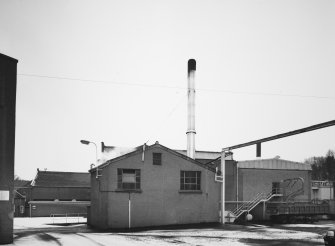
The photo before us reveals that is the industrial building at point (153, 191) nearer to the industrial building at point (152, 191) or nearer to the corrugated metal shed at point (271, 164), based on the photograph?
the industrial building at point (152, 191)

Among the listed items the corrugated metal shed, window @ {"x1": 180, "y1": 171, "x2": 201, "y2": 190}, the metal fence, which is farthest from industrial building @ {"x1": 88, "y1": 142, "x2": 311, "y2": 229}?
the corrugated metal shed

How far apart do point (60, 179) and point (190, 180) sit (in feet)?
126

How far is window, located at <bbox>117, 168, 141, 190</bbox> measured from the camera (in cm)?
2741

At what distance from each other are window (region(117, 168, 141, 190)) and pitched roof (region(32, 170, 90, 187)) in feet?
118

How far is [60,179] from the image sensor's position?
62.6 m

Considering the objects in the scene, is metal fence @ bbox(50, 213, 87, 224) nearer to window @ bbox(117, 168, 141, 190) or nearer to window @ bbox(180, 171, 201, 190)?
window @ bbox(117, 168, 141, 190)

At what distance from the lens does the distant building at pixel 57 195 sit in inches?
2227

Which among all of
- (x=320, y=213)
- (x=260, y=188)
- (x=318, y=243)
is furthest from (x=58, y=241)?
(x=260, y=188)

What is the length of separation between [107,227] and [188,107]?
17255mm

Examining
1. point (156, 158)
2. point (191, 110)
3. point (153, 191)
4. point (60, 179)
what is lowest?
point (60, 179)

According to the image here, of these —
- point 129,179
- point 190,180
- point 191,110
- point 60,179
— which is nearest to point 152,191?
point 129,179

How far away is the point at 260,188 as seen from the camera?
41344 mm

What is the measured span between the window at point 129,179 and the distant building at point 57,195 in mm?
32653

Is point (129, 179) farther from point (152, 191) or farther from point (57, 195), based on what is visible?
point (57, 195)
